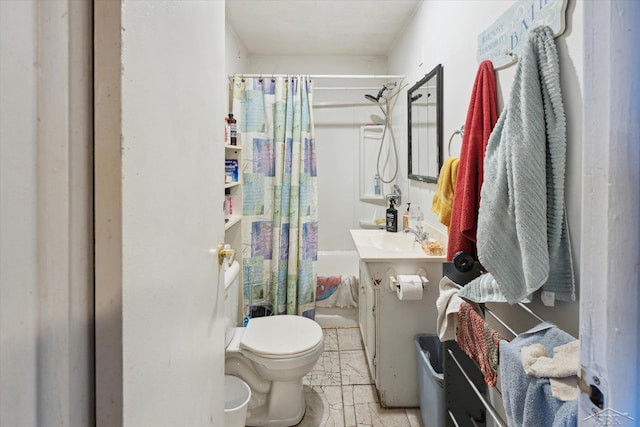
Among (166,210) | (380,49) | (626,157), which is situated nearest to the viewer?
(626,157)

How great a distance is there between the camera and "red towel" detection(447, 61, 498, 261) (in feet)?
4.13

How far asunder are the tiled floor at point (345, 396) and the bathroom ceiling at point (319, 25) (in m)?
2.40

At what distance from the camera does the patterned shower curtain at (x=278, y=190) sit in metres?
2.72

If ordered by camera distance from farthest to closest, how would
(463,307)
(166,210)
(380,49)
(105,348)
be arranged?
(380,49) → (463,307) → (166,210) → (105,348)

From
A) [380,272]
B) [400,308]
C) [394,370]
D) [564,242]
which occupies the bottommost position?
[394,370]

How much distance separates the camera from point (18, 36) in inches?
16.3

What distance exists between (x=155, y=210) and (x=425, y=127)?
2013 mm

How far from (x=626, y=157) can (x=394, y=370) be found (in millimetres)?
1787

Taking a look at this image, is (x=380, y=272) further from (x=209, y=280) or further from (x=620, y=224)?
(x=620, y=224)

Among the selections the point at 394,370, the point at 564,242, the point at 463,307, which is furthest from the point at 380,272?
the point at 564,242

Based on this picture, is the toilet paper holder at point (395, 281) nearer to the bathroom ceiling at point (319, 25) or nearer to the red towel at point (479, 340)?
the red towel at point (479, 340)

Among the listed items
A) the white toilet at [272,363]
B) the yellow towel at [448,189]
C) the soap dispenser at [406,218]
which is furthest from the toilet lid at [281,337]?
the soap dispenser at [406,218]

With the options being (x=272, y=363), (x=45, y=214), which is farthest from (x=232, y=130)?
(x=45, y=214)

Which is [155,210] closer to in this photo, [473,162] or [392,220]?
[473,162]
